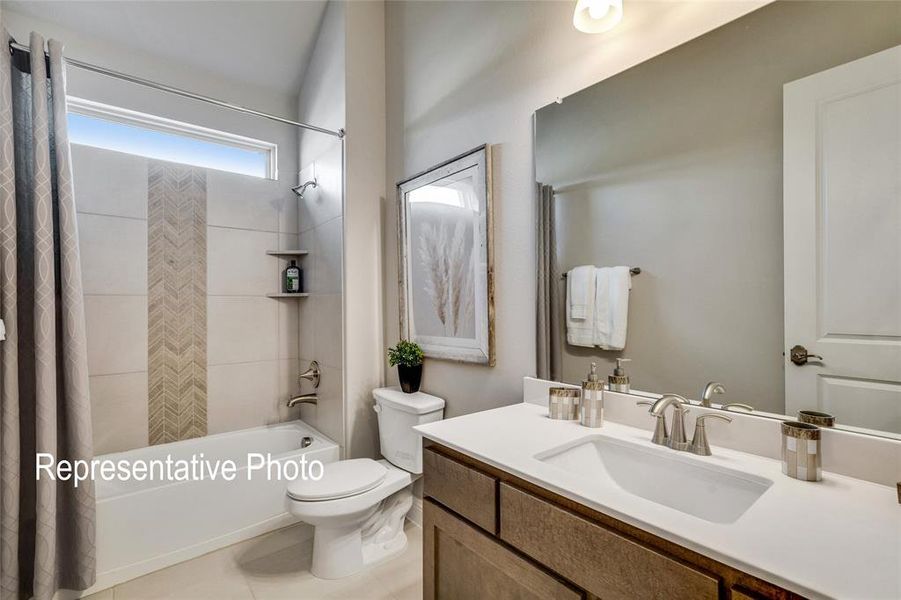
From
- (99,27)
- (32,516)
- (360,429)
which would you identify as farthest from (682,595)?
(99,27)

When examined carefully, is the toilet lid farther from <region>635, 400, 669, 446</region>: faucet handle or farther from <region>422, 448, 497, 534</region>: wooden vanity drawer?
<region>635, 400, 669, 446</region>: faucet handle

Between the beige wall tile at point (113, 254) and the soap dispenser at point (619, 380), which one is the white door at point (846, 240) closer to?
the soap dispenser at point (619, 380)

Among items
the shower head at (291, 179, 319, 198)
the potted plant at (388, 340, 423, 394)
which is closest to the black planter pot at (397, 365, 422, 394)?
the potted plant at (388, 340, 423, 394)

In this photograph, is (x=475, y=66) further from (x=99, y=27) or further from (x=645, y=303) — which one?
(x=99, y=27)

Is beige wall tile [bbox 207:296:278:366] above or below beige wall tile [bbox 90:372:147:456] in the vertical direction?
above

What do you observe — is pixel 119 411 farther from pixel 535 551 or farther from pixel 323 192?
pixel 535 551

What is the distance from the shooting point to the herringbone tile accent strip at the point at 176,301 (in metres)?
2.41

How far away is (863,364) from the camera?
866 mm

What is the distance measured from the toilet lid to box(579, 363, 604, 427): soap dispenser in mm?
1012

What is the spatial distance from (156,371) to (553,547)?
2498 millimetres

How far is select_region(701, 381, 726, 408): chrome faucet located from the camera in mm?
1073

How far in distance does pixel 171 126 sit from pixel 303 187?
2.79 feet

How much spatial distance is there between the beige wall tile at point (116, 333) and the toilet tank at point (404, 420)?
1443mm

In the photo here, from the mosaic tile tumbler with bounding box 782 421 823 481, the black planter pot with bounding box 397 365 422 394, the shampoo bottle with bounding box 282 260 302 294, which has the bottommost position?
the black planter pot with bounding box 397 365 422 394
